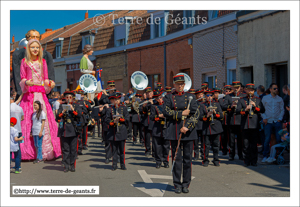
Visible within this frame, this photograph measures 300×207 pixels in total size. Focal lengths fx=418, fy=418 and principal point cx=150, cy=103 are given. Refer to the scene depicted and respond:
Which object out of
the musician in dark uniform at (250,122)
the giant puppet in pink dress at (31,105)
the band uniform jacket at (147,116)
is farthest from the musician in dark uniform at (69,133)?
the musician in dark uniform at (250,122)

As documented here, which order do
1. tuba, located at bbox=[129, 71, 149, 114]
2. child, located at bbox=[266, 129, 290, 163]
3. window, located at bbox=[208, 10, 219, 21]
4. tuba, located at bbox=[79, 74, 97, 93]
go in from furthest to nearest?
1. window, located at bbox=[208, 10, 219, 21]
2. tuba, located at bbox=[79, 74, 97, 93]
3. tuba, located at bbox=[129, 71, 149, 114]
4. child, located at bbox=[266, 129, 290, 163]

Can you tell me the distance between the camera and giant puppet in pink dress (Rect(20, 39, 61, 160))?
38.2 ft

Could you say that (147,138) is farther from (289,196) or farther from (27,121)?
(289,196)

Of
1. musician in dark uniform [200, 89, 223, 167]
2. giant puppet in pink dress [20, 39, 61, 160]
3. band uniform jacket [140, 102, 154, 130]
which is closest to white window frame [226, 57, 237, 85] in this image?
Answer: band uniform jacket [140, 102, 154, 130]

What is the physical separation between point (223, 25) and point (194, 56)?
298cm

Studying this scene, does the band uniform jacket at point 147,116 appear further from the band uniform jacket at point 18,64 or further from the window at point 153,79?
the window at point 153,79

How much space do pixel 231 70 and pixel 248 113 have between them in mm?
8763

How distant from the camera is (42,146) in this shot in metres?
11.7

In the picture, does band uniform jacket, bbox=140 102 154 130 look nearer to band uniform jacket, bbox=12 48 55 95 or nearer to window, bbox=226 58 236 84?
band uniform jacket, bbox=12 48 55 95

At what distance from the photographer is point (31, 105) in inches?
467

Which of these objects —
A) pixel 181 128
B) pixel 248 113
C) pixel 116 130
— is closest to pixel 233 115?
pixel 248 113

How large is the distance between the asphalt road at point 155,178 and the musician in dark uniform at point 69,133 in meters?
0.35

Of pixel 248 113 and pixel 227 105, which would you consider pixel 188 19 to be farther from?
pixel 248 113

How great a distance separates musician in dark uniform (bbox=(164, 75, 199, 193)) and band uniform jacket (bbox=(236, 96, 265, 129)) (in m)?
3.08
